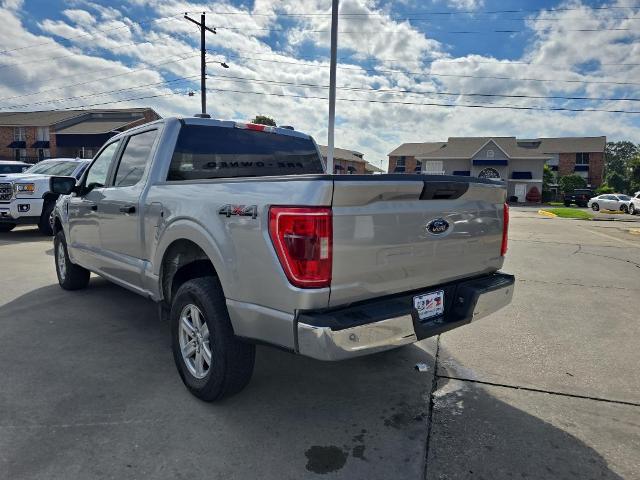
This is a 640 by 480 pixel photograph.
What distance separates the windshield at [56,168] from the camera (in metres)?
11.3

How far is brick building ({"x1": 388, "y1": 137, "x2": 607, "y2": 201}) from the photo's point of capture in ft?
163

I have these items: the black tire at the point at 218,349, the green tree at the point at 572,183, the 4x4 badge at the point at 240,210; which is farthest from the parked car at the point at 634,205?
the 4x4 badge at the point at 240,210

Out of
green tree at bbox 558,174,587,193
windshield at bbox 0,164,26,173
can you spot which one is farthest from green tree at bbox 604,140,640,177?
windshield at bbox 0,164,26,173

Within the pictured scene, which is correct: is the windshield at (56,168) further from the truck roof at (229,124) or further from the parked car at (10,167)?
the truck roof at (229,124)

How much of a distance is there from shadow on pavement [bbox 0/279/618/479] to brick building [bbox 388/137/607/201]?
42.6 metres

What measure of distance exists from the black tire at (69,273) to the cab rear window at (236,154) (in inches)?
108

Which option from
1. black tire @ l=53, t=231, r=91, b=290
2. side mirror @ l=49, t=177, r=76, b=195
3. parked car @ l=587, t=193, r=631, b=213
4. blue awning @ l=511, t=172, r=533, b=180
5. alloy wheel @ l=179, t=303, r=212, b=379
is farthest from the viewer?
blue awning @ l=511, t=172, r=533, b=180

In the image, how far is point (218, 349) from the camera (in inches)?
111

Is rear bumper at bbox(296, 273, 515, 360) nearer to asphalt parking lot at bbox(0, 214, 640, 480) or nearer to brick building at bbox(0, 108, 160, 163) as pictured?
asphalt parking lot at bbox(0, 214, 640, 480)

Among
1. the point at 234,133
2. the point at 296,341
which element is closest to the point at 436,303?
the point at 296,341

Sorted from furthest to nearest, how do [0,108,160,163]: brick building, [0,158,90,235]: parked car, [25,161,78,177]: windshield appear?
[0,108,160,163]: brick building
[25,161,78,177]: windshield
[0,158,90,235]: parked car

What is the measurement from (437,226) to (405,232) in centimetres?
30

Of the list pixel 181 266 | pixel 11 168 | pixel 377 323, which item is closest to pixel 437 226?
pixel 377 323

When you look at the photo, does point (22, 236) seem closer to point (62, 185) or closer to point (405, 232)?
point (62, 185)
